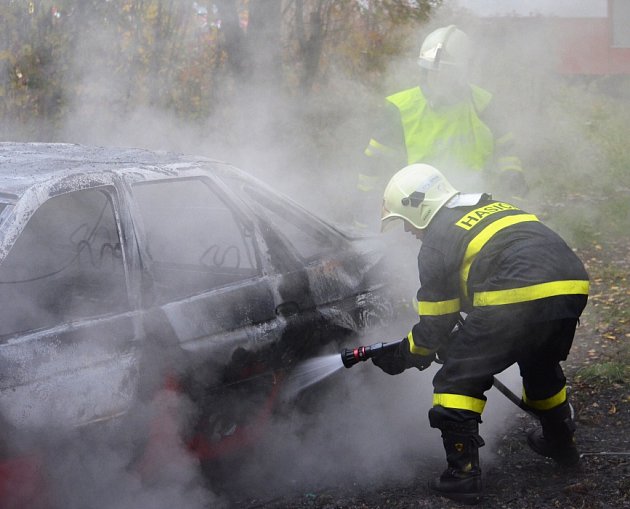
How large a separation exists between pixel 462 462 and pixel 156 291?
1.50 meters

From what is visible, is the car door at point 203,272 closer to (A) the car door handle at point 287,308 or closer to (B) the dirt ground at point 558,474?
(A) the car door handle at point 287,308

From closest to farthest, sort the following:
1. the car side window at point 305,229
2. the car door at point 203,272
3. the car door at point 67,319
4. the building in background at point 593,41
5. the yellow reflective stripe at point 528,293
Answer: the car door at point 67,319
the car door at point 203,272
the yellow reflective stripe at point 528,293
the car side window at point 305,229
the building in background at point 593,41

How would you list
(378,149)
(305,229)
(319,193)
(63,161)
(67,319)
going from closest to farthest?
1. (67,319)
2. (63,161)
3. (305,229)
4. (378,149)
5. (319,193)

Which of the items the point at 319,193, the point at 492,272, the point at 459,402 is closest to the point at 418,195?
the point at 492,272

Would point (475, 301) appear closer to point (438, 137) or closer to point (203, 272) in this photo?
point (203, 272)

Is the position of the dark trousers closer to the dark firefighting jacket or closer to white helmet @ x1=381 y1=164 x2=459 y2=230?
the dark firefighting jacket

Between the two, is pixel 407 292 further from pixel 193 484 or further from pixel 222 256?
pixel 193 484

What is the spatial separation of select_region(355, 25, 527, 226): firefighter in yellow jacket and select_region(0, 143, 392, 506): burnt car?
73 centimetres

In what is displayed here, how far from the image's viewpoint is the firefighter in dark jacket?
11.8ft

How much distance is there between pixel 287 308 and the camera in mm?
3918

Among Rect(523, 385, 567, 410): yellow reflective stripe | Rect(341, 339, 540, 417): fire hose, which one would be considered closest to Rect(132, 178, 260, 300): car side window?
Rect(341, 339, 540, 417): fire hose

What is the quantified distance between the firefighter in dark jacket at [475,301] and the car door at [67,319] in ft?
4.25

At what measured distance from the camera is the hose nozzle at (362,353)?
391 cm

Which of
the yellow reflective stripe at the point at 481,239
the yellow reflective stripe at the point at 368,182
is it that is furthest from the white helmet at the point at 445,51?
the yellow reflective stripe at the point at 481,239
